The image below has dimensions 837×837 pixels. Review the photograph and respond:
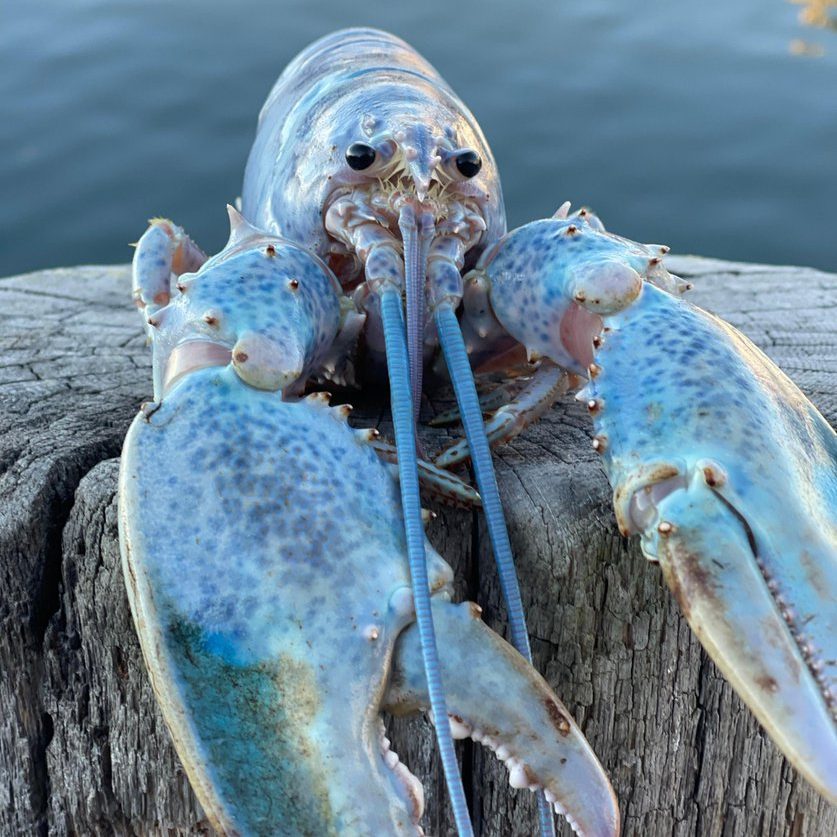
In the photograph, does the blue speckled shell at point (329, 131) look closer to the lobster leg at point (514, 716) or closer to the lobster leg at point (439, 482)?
the lobster leg at point (439, 482)

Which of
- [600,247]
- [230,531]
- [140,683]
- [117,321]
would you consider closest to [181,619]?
[230,531]

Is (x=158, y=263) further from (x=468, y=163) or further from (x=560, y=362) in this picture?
(x=560, y=362)

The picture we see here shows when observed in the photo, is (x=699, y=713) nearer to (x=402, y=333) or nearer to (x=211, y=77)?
(x=402, y=333)

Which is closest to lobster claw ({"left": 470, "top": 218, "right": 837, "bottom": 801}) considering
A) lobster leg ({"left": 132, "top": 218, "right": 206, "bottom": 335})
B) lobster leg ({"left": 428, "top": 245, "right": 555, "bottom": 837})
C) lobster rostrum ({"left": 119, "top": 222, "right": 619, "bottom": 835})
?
lobster leg ({"left": 428, "top": 245, "right": 555, "bottom": 837})

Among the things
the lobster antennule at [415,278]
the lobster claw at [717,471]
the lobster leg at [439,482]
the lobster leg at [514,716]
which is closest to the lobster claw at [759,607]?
the lobster claw at [717,471]

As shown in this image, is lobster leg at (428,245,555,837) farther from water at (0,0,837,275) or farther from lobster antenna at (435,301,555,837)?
water at (0,0,837,275)
